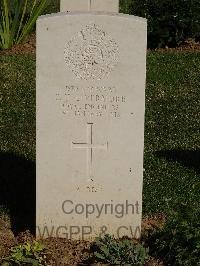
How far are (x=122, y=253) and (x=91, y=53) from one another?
4.65 feet

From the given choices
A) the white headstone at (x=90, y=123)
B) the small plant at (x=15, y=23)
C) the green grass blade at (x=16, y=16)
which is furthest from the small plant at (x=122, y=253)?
the green grass blade at (x=16, y=16)

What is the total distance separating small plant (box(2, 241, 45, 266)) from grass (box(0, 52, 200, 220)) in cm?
128

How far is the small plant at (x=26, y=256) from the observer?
4895 millimetres

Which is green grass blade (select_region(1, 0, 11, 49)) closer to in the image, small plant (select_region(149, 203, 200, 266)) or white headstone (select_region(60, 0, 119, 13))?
white headstone (select_region(60, 0, 119, 13))

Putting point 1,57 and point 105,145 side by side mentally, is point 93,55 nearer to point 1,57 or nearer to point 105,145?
point 105,145

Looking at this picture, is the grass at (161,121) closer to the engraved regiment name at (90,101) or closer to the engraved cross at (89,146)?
the engraved cross at (89,146)

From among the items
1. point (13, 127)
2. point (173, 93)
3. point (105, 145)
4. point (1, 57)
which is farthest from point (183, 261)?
point (1, 57)

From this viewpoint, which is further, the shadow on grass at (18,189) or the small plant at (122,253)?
the shadow on grass at (18,189)

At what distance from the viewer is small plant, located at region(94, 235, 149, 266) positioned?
4855 millimetres

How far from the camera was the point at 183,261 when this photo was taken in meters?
4.77

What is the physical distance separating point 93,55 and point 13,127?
3.44m

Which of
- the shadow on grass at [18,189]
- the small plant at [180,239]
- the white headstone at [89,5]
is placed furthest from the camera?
the shadow on grass at [18,189]

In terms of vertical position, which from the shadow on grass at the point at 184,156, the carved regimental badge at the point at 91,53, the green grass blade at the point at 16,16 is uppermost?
the green grass blade at the point at 16,16

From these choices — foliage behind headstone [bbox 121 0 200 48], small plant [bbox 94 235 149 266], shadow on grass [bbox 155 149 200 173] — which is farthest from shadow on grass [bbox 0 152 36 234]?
foliage behind headstone [bbox 121 0 200 48]
